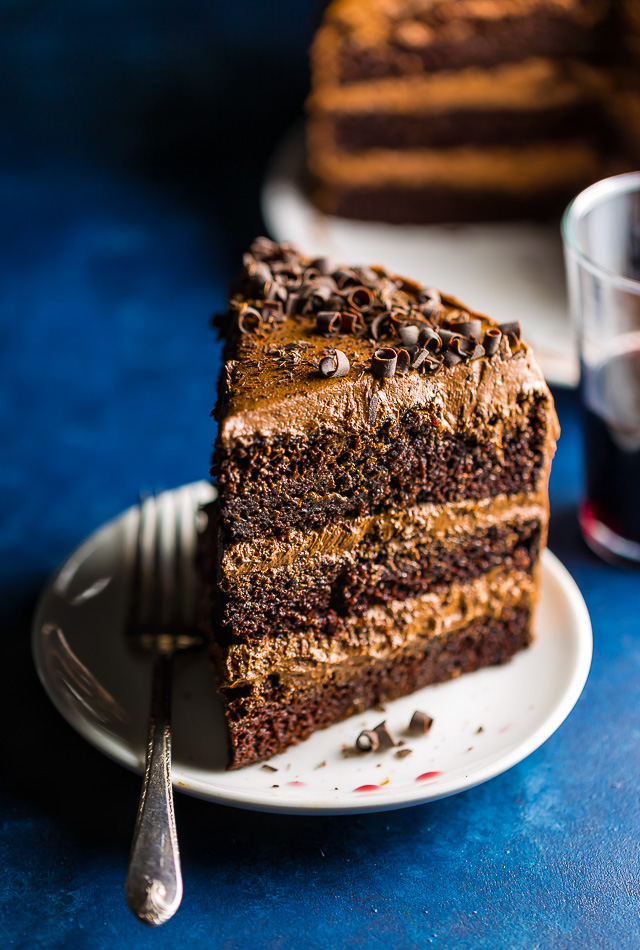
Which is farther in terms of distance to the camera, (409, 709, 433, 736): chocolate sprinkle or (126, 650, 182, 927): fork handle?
(409, 709, 433, 736): chocolate sprinkle

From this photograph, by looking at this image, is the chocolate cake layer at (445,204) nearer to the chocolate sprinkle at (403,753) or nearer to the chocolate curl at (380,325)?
the chocolate curl at (380,325)

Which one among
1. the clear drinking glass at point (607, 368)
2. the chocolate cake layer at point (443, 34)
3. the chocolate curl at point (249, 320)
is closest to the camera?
the chocolate curl at point (249, 320)

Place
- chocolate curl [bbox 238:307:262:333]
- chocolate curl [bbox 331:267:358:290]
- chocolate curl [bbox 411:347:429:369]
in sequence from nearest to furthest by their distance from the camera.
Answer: chocolate curl [bbox 411:347:429:369], chocolate curl [bbox 238:307:262:333], chocolate curl [bbox 331:267:358:290]

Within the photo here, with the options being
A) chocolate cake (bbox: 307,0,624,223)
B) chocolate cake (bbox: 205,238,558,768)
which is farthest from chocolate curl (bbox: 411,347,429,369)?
chocolate cake (bbox: 307,0,624,223)

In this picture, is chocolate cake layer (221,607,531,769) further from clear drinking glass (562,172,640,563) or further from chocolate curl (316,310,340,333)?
chocolate curl (316,310,340,333)

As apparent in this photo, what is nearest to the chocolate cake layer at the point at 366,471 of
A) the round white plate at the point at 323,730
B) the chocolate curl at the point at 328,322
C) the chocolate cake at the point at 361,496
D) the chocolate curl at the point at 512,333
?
the chocolate cake at the point at 361,496

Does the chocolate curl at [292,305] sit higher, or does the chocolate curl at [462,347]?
the chocolate curl at [292,305]
